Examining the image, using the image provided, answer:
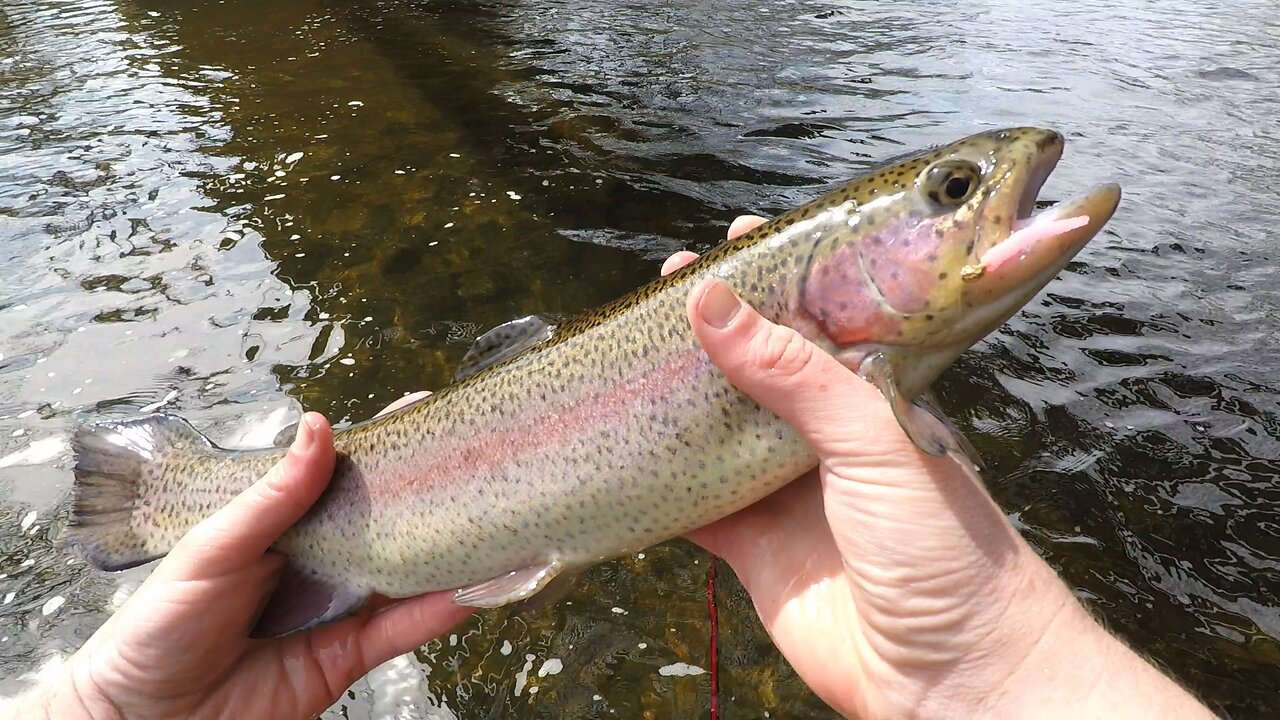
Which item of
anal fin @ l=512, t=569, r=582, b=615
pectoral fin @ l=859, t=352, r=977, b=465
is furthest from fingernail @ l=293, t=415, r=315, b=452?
pectoral fin @ l=859, t=352, r=977, b=465

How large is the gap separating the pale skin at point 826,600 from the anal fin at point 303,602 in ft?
0.20

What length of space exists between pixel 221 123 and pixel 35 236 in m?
3.38

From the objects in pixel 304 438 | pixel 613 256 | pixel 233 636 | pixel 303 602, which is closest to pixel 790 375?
pixel 304 438

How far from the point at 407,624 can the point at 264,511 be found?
0.74m

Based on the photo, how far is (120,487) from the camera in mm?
3268

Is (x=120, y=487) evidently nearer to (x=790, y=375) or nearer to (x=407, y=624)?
(x=407, y=624)

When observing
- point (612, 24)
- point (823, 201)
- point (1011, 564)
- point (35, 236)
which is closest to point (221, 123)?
point (35, 236)

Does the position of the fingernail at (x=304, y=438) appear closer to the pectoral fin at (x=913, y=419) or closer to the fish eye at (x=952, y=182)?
the pectoral fin at (x=913, y=419)

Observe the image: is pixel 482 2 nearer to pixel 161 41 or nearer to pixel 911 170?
pixel 161 41

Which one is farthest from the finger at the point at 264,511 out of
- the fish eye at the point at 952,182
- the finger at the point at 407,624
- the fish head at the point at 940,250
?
the fish eye at the point at 952,182

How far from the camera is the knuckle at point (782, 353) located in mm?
2205

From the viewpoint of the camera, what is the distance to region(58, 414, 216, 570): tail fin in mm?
3207

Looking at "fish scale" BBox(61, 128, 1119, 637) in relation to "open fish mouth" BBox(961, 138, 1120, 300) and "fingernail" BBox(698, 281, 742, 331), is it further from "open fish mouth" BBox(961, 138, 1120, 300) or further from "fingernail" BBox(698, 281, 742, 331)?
"fingernail" BBox(698, 281, 742, 331)

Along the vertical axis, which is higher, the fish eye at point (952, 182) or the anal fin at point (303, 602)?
the fish eye at point (952, 182)
